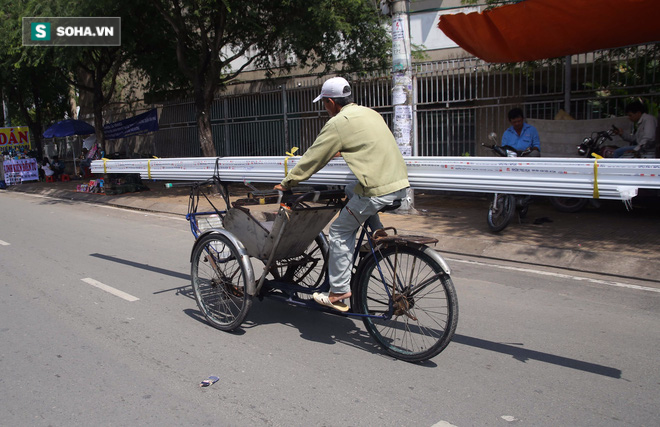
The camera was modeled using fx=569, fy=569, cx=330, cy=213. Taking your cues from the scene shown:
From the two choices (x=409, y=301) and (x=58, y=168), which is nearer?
(x=409, y=301)

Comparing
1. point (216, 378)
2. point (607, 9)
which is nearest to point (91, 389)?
point (216, 378)

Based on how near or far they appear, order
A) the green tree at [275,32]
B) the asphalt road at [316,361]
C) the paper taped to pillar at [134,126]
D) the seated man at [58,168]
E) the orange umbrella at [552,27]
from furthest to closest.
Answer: the seated man at [58,168] < the paper taped to pillar at [134,126] < the green tree at [275,32] < the orange umbrella at [552,27] < the asphalt road at [316,361]

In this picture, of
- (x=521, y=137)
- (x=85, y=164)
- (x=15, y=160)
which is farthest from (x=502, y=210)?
(x=15, y=160)

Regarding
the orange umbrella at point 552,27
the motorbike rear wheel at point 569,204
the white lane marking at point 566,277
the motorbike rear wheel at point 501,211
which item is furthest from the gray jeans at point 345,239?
the motorbike rear wheel at point 569,204

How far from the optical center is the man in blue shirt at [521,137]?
8844 mm

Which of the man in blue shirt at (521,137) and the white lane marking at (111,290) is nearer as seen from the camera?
the white lane marking at (111,290)

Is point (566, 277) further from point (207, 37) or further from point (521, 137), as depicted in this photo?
point (207, 37)

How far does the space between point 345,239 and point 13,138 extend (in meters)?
23.1

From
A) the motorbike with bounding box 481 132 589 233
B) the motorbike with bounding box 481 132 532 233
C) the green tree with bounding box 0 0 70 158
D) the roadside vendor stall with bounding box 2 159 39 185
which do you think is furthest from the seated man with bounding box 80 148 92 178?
the motorbike with bounding box 481 132 532 233

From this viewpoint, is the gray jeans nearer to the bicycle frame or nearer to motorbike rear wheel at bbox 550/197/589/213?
the bicycle frame

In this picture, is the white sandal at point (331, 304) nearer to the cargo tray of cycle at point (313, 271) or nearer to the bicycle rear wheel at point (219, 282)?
the cargo tray of cycle at point (313, 271)

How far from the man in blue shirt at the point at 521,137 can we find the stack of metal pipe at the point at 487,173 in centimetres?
305

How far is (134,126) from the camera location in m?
20.3

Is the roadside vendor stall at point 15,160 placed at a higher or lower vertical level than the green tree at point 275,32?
lower
